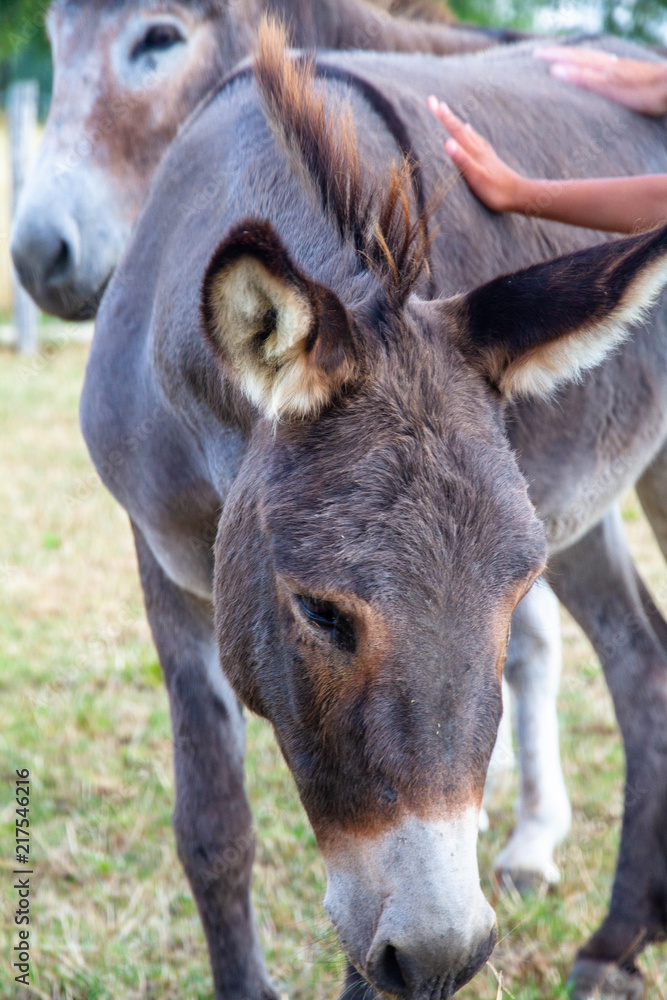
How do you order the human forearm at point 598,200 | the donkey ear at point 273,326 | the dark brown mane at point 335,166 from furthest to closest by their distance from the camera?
1. the human forearm at point 598,200
2. the dark brown mane at point 335,166
3. the donkey ear at point 273,326

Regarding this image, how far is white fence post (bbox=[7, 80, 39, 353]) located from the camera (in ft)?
42.1

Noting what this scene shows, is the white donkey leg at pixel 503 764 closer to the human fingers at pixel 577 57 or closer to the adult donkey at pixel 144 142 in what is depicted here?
the adult donkey at pixel 144 142

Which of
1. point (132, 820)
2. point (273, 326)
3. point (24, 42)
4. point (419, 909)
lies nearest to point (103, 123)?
point (273, 326)

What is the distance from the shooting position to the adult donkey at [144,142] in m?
3.42

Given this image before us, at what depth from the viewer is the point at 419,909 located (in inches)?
59.8

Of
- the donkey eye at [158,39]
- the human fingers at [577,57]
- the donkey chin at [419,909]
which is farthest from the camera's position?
the donkey eye at [158,39]

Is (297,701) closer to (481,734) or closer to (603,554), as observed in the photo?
(481,734)

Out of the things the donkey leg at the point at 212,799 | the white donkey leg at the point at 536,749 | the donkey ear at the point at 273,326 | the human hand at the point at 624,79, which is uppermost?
the human hand at the point at 624,79

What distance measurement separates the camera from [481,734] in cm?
162

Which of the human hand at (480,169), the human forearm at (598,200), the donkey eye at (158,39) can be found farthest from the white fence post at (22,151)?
the human forearm at (598,200)

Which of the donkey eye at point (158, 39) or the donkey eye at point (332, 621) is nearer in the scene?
the donkey eye at point (332, 621)

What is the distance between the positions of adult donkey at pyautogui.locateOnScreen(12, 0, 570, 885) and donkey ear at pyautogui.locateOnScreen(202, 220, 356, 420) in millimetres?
1823

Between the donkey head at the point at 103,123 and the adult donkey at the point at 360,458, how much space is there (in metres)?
0.74

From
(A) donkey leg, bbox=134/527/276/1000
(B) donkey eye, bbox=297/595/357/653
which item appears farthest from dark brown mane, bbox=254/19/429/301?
(A) donkey leg, bbox=134/527/276/1000
